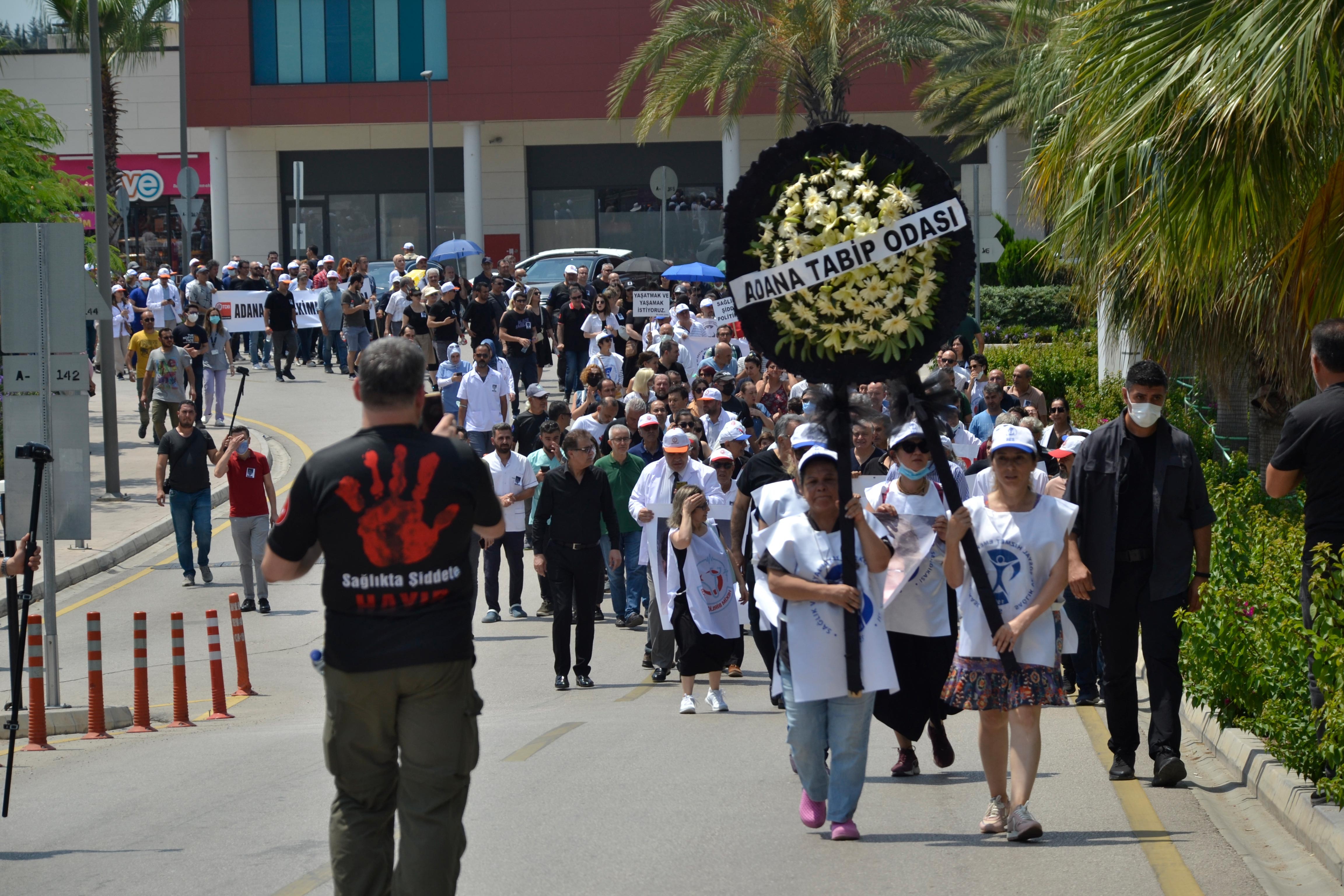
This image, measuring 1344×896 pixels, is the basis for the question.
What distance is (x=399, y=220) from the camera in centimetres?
5394

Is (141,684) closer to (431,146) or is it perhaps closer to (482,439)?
(482,439)

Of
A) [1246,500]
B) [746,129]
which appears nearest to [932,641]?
[1246,500]

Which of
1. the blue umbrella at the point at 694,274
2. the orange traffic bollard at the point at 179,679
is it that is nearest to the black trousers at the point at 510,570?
the orange traffic bollard at the point at 179,679

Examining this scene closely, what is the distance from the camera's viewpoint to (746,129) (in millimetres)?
51531

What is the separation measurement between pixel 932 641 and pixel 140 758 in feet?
17.1

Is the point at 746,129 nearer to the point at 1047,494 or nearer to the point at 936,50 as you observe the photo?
the point at 936,50

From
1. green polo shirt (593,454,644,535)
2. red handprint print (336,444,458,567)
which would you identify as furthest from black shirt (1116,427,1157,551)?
green polo shirt (593,454,644,535)

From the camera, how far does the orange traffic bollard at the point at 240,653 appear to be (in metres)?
13.1

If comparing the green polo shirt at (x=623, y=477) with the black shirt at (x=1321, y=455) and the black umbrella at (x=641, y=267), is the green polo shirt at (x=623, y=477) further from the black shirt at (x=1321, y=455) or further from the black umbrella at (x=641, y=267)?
the black umbrella at (x=641, y=267)

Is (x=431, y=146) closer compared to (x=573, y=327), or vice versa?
(x=573, y=327)

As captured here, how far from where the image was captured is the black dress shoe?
8000 mm

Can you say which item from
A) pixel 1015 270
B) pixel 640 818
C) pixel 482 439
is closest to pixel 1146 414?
pixel 640 818

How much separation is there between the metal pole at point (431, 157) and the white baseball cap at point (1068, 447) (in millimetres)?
34460

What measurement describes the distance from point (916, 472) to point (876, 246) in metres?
1.58
